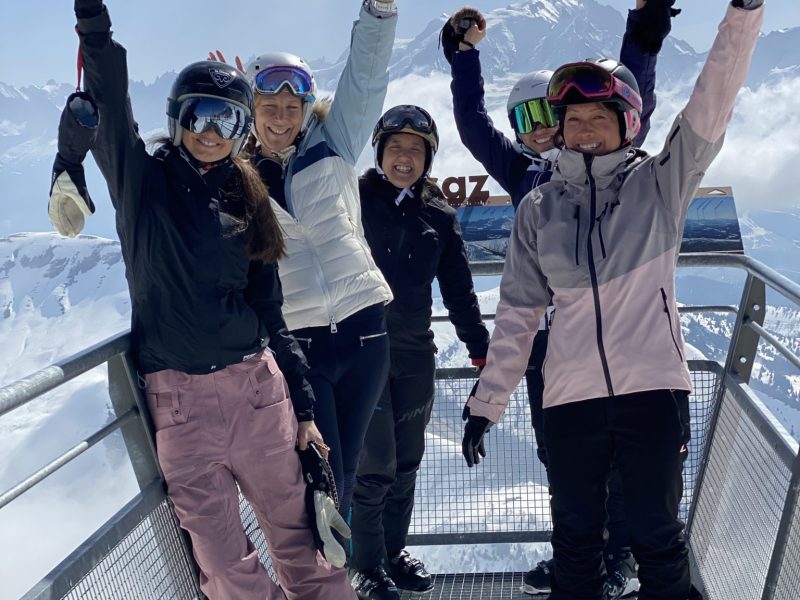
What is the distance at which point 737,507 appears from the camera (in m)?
3.32

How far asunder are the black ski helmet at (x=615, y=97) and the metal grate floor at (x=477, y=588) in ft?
7.09

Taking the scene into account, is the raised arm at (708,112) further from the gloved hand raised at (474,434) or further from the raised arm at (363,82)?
the raised arm at (363,82)

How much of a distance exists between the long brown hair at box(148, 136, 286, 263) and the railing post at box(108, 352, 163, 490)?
533mm

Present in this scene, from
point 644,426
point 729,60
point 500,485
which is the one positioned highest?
point 729,60

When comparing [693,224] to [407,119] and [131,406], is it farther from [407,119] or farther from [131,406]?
[131,406]

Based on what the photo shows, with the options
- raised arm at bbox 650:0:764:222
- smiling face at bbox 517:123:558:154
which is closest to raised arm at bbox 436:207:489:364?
smiling face at bbox 517:123:558:154

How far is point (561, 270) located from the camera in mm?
2617

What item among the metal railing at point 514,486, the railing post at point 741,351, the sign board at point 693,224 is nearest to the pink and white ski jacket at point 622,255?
the metal railing at point 514,486

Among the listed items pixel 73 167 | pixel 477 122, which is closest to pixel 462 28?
pixel 477 122

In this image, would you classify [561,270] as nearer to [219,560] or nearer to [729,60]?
[729,60]

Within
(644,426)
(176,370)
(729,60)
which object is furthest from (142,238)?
(729,60)

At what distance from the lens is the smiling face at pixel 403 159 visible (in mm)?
3559

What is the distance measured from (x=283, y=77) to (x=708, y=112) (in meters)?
1.57

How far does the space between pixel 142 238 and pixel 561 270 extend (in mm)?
1327
